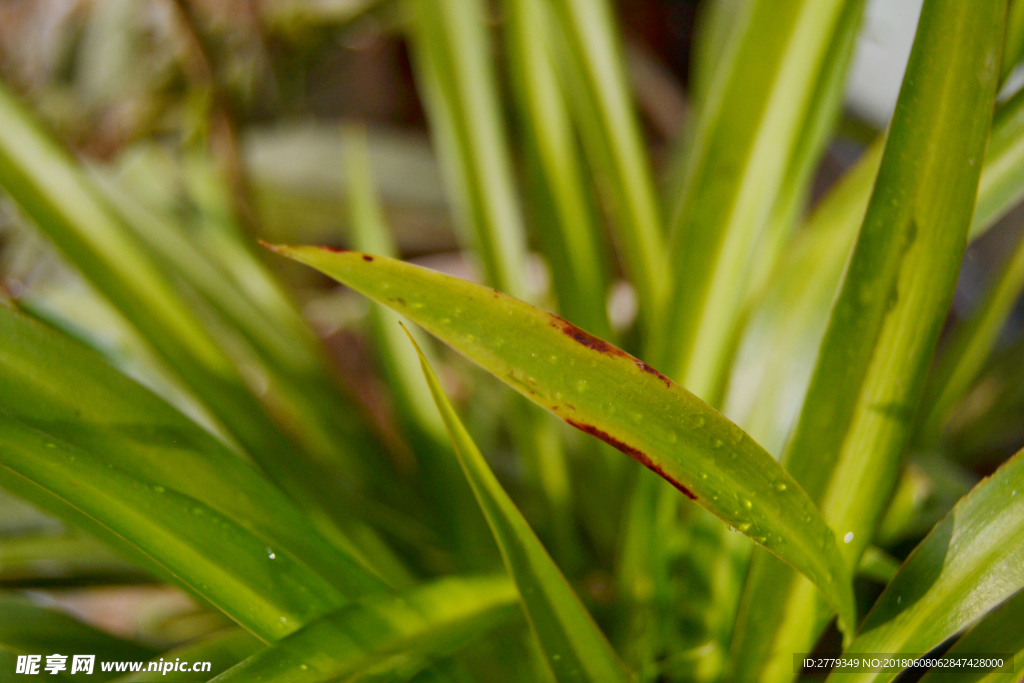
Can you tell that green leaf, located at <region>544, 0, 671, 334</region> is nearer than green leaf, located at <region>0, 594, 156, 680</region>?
No

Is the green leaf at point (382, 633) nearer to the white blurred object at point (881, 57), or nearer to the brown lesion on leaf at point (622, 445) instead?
the brown lesion on leaf at point (622, 445)

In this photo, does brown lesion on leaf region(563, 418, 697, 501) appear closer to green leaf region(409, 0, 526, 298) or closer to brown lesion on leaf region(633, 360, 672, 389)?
brown lesion on leaf region(633, 360, 672, 389)

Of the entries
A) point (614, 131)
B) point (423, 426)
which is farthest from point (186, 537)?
point (614, 131)

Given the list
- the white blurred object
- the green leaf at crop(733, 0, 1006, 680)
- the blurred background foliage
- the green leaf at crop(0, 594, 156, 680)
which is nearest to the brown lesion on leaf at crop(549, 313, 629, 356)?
the green leaf at crop(733, 0, 1006, 680)

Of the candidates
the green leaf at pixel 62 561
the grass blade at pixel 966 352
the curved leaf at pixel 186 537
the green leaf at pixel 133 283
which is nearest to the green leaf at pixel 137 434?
the curved leaf at pixel 186 537

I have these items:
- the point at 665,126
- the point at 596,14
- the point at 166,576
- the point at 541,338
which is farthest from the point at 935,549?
the point at 665,126

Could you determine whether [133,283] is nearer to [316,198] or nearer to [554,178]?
[554,178]

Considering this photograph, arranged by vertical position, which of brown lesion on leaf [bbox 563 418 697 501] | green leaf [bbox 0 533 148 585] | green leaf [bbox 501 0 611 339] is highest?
green leaf [bbox 501 0 611 339]

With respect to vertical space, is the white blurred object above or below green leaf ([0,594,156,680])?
above
